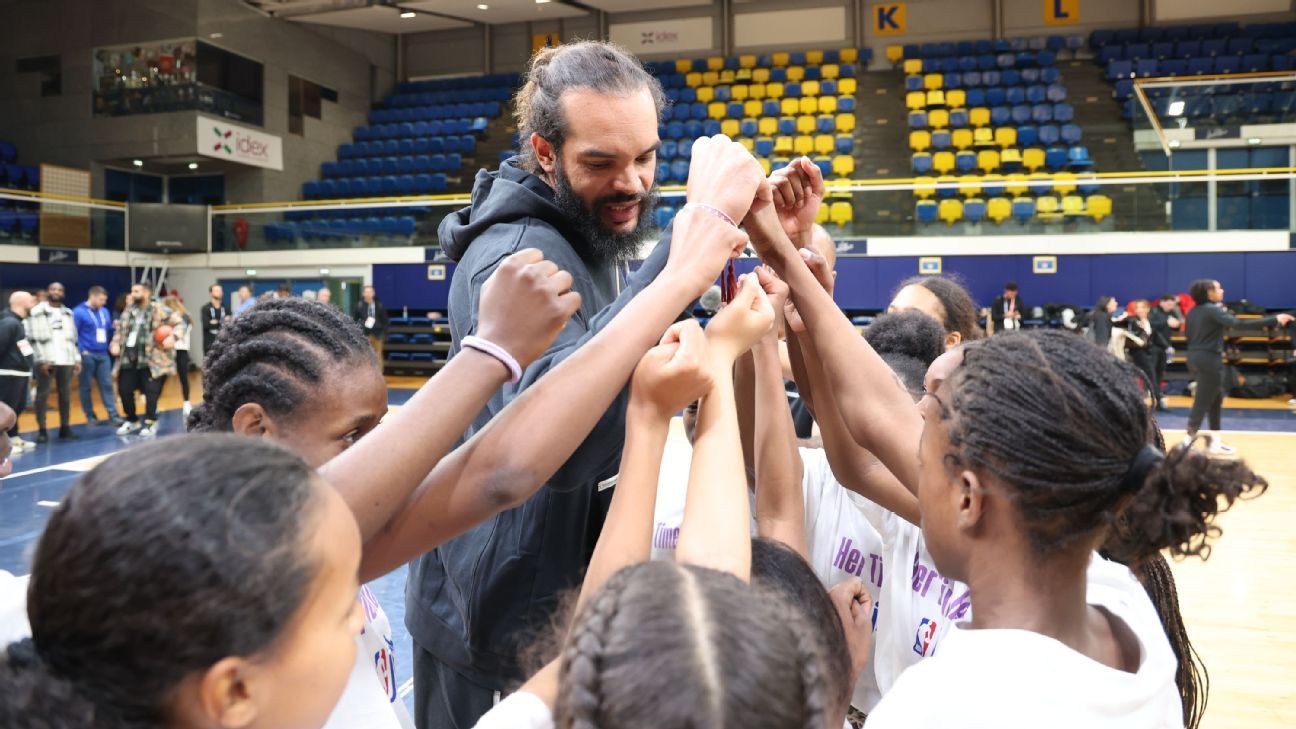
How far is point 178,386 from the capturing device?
546 inches

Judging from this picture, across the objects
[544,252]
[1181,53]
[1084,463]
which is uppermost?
[1181,53]

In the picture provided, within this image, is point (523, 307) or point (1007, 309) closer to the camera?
point (523, 307)

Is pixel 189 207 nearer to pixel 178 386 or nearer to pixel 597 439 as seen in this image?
pixel 178 386

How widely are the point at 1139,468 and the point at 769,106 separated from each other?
52.2 feet

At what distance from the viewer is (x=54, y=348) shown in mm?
9125

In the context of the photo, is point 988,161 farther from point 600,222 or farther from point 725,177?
point 725,177

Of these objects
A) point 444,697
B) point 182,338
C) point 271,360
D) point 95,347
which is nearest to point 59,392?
point 95,347

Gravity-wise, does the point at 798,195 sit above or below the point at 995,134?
below

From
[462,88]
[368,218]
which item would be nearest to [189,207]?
[368,218]

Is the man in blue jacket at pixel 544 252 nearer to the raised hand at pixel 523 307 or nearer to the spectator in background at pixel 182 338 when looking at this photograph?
the raised hand at pixel 523 307

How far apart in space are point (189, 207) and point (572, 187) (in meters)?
15.5

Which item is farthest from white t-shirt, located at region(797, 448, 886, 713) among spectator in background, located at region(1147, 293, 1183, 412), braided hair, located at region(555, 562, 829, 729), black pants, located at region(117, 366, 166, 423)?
spectator in background, located at region(1147, 293, 1183, 412)

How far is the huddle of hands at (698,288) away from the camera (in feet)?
3.44

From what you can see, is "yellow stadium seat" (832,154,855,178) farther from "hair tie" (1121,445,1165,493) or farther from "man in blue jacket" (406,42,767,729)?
"hair tie" (1121,445,1165,493)
